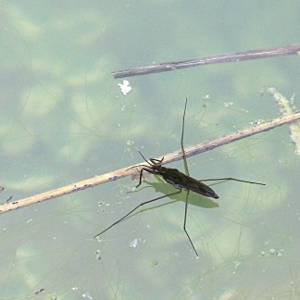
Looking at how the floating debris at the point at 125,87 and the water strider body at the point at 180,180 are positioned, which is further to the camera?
the floating debris at the point at 125,87

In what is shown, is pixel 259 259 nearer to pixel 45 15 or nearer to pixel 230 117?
pixel 230 117

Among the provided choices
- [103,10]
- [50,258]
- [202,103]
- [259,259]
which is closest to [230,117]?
[202,103]

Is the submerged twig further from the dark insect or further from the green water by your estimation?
the dark insect

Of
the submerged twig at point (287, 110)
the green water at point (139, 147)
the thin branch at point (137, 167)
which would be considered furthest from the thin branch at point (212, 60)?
the thin branch at point (137, 167)

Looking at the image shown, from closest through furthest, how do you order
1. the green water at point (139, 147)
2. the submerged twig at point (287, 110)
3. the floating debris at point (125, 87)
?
the green water at point (139, 147), the submerged twig at point (287, 110), the floating debris at point (125, 87)

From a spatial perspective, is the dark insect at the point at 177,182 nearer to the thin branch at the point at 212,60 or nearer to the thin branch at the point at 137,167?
the thin branch at the point at 137,167

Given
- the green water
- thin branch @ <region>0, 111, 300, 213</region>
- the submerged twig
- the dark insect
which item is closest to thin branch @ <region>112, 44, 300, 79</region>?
the green water
